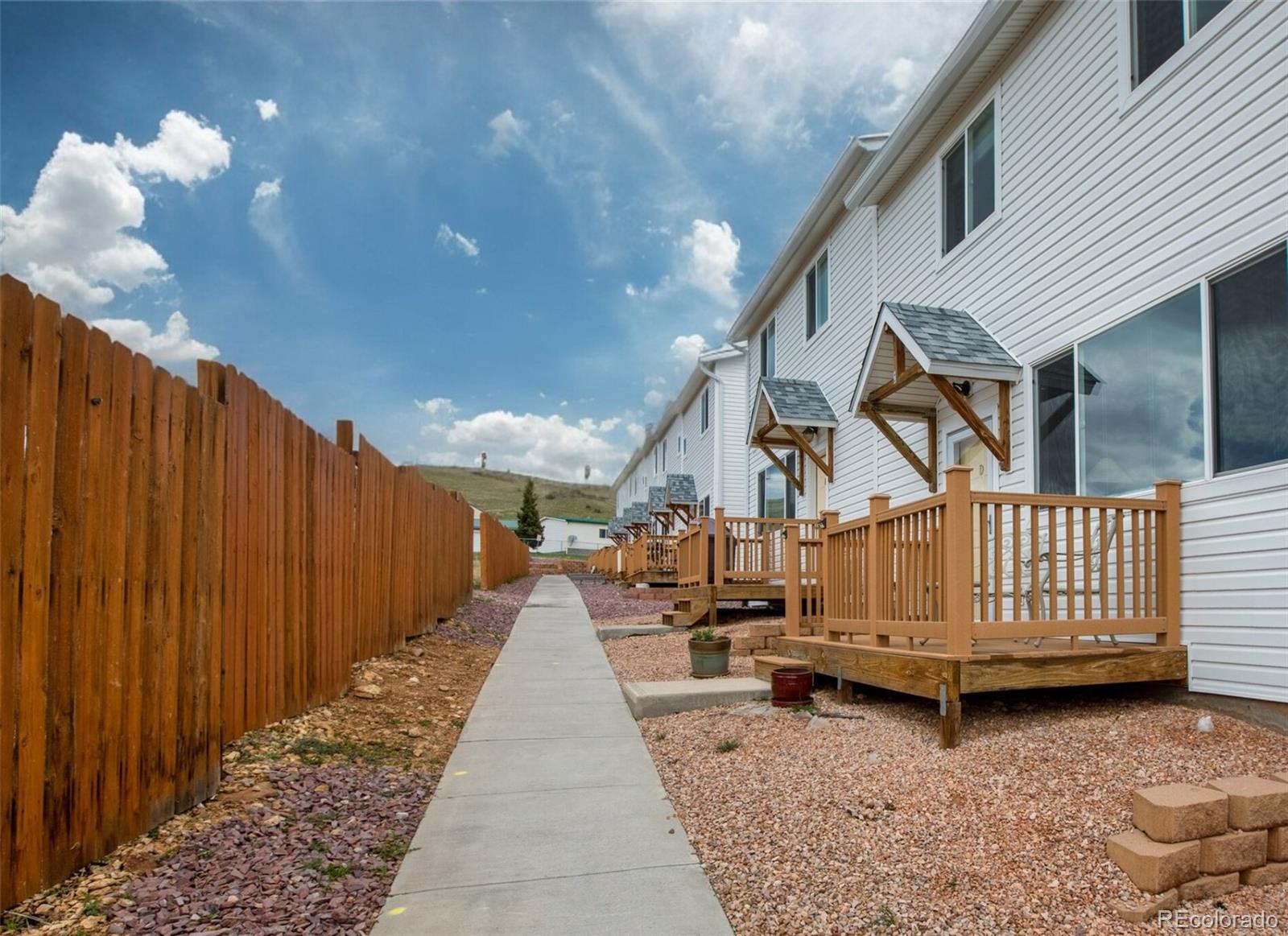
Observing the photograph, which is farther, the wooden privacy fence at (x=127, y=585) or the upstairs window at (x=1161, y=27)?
the upstairs window at (x=1161, y=27)

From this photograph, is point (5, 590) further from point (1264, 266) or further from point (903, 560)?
point (1264, 266)

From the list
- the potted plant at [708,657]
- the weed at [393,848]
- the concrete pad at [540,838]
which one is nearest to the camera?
the concrete pad at [540,838]

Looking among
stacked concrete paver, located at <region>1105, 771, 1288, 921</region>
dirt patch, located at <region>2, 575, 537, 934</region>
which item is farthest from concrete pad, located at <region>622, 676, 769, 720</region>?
stacked concrete paver, located at <region>1105, 771, 1288, 921</region>

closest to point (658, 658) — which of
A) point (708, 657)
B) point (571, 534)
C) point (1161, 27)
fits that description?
point (708, 657)

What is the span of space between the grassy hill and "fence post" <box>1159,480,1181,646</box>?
245 ft

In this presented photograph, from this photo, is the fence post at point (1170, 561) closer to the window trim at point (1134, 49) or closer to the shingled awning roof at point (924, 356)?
the shingled awning roof at point (924, 356)

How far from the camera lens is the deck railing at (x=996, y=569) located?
445 cm

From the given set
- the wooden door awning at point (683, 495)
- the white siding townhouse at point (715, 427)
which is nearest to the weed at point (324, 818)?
the white siding townhouse at point (715, 427)

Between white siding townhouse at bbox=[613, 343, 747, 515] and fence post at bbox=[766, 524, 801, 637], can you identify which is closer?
fence post at bbox=[766, 524, 801, 637]

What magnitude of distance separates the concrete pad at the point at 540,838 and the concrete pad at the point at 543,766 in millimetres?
125

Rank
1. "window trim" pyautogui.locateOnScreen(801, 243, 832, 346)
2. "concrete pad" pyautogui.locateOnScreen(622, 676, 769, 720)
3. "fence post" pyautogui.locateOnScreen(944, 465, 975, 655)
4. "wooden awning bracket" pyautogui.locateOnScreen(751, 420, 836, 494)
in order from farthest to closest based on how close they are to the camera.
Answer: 1. "window trim" pyautogui.locateOnScreen(801, 243, 832, 346)
2. "wooden awning bracket" pyautogui.locateOnScreen(751, 420, 836, 494)
3. "concrete pad" pyautogui.locateOnScreen(622, 676, 769, 720)
4. "fence post" pyautogui.locateOnScreen(944, 465, 975, 655)

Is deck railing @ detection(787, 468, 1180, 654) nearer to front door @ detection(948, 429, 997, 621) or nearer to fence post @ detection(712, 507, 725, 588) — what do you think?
front door @ detection(948, 429, 997, 621)

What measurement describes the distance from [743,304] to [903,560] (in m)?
10.3

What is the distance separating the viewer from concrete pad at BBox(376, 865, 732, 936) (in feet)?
8.97
